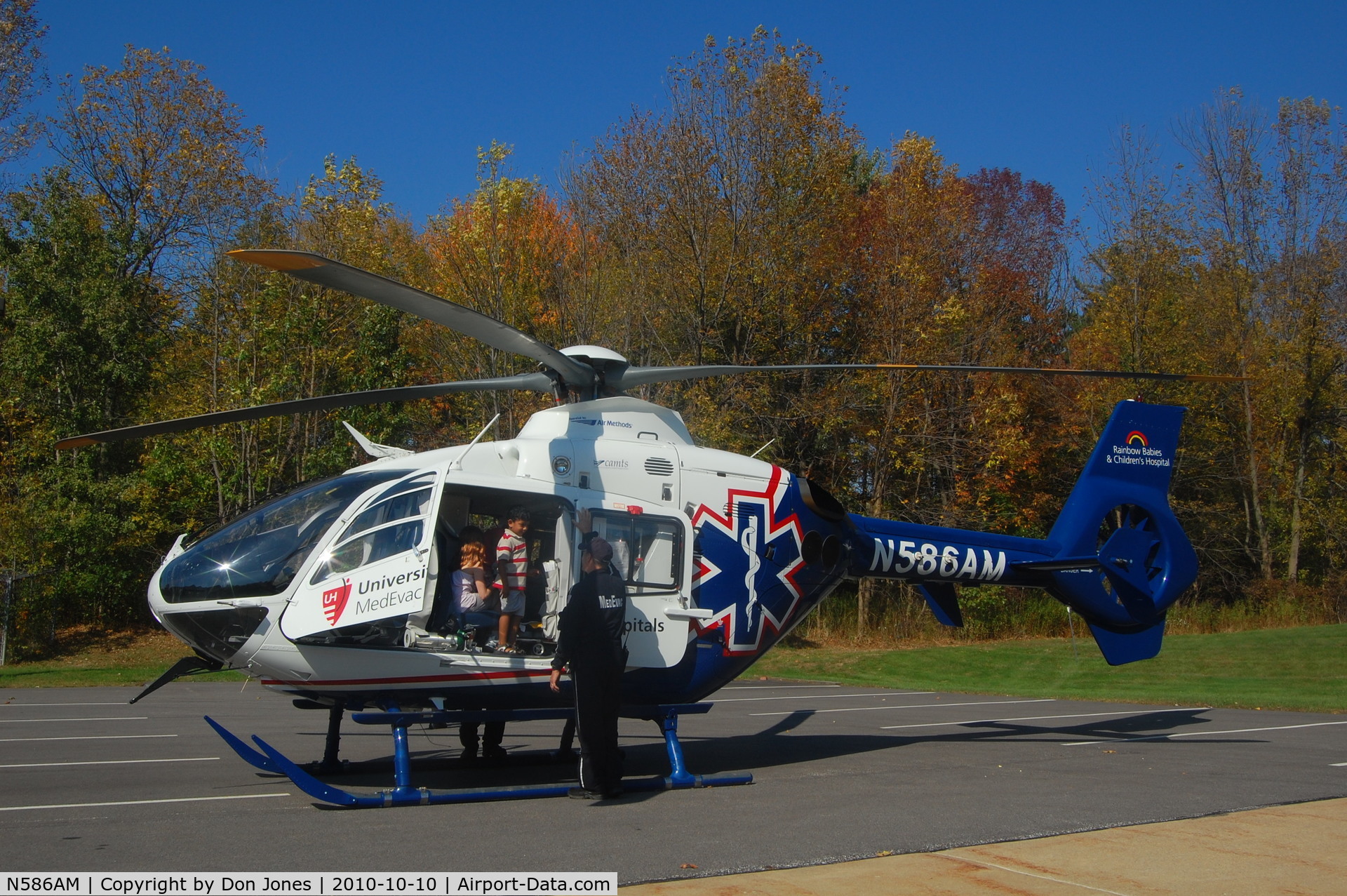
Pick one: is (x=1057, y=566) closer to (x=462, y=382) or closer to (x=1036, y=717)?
(x=1036, y=717)

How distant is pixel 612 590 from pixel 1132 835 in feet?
12.5

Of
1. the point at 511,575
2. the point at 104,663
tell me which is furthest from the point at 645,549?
the point at 104,663

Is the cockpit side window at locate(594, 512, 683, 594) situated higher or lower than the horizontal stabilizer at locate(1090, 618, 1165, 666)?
higher

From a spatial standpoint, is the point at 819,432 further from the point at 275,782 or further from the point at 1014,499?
the point at 275,782

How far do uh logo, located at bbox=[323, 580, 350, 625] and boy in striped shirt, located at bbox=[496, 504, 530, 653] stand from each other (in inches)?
46.6

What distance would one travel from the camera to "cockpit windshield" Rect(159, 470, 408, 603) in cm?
749

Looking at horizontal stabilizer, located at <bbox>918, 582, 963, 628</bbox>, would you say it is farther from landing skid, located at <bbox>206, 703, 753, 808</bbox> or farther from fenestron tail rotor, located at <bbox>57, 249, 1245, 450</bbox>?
landing skid, located at <bbox>206, 703, 753, 808</bbox>

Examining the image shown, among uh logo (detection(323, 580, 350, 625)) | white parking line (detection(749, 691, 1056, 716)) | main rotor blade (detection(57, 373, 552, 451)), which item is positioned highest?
main rotor blade (detection(57, 373, 552, 451))

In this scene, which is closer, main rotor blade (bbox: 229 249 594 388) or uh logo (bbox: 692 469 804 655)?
main rotor blade (bbox: 229 249 594 388)

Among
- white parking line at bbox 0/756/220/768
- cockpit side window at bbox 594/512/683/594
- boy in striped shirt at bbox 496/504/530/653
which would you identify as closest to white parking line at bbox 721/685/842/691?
cockpit side window at bbox 594/512/683/594

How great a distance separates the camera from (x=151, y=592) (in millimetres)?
7762

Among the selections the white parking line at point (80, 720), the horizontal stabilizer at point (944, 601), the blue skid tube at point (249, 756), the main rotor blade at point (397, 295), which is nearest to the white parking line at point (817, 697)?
the horizontal stabilizer at point (944, 601)

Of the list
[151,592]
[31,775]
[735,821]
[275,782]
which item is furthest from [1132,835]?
[31,775]

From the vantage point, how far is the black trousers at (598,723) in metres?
7.48
